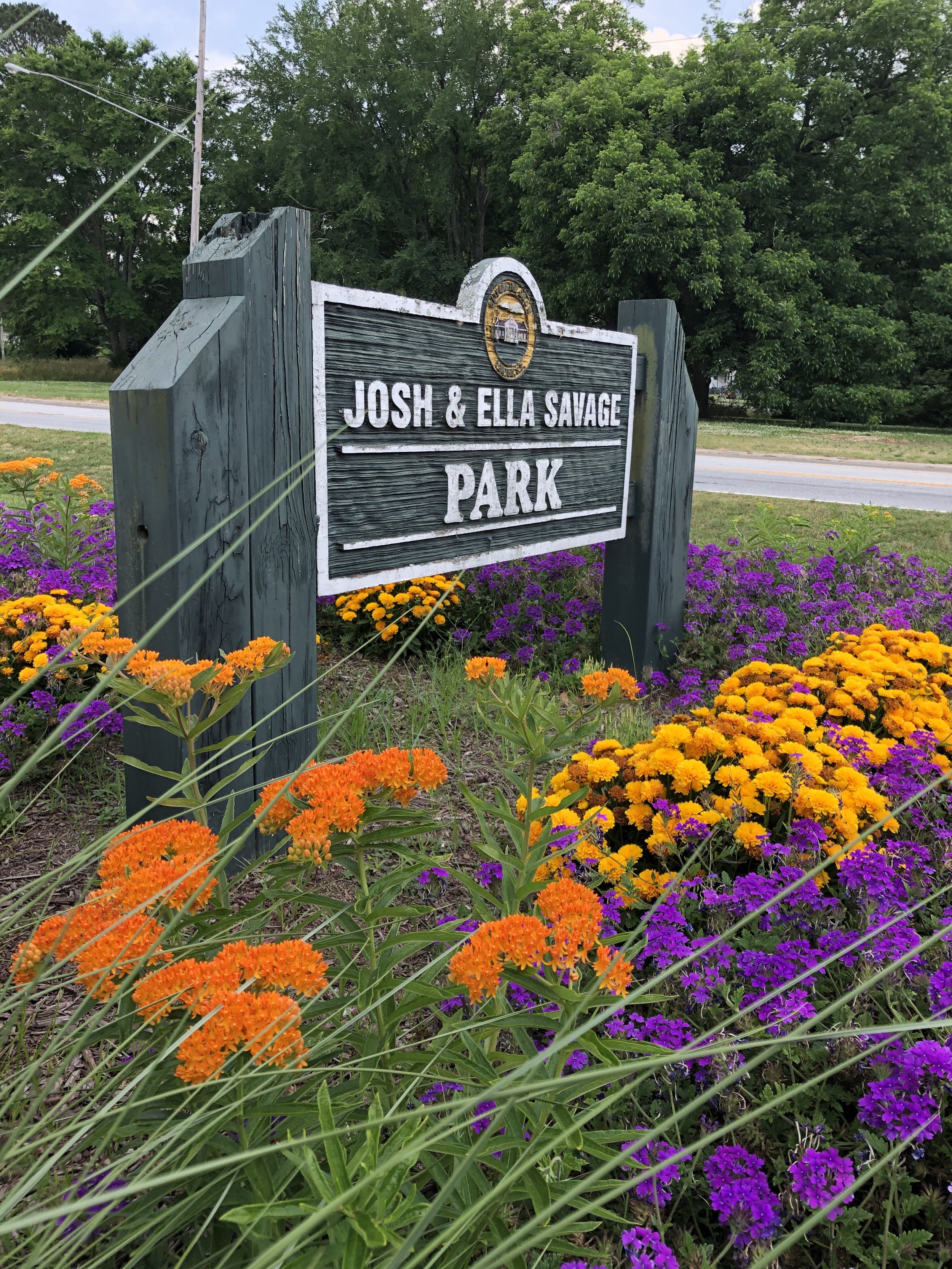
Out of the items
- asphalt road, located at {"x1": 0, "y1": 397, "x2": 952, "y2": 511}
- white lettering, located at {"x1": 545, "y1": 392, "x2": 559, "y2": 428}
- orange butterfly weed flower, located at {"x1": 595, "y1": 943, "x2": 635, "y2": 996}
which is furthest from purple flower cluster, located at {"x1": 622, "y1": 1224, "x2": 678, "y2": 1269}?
asphalt road, located at {"x1": 0, "y1": 397, "x2": 952, "y2": 511}

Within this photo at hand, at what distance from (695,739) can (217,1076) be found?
5.07ft

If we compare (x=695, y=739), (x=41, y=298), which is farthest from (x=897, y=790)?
(x=41, y=298)

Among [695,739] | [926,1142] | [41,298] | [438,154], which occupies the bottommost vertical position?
[926,1142]

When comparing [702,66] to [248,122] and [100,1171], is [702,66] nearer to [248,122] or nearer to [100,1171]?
[248,122]

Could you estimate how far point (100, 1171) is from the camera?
2.36ft

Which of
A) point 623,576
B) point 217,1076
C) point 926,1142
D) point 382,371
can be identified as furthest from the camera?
point 623,576

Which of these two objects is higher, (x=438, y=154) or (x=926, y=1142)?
(x=438, y=154)

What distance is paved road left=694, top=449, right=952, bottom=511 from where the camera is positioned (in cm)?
884

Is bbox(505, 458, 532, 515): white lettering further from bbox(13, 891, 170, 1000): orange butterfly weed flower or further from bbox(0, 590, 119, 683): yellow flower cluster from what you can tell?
bbox(13, 891, 170, 1000): orange butterfly weed flower

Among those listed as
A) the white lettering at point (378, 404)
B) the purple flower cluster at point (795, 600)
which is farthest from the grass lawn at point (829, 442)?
the white lettering at point (378, 404)

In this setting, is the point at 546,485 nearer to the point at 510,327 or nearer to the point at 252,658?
the point at 510,327

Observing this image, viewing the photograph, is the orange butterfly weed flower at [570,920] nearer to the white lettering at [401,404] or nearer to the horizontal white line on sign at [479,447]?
the horizontal white line on sign at [479,447]

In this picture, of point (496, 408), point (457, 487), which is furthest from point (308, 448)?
point (496, 408)

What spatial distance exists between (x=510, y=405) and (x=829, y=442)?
45.4ft
